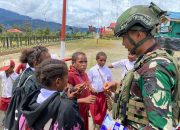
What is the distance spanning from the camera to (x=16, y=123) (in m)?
3.82

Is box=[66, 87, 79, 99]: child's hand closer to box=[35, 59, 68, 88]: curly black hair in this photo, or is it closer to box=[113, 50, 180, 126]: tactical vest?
box=[35, 59, 68, 88]: curly black hair

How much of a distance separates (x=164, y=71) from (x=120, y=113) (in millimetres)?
460

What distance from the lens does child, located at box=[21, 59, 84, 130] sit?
3027mm

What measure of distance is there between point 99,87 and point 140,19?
4.27 m

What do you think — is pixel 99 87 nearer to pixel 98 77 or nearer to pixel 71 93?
pixel 98 77

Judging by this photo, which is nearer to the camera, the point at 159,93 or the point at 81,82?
the point at 159,93

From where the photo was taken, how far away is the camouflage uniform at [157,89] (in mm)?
2021

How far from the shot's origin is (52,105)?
3.05 m

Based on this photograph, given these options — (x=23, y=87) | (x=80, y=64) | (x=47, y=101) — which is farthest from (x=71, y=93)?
(x=80, y=64)

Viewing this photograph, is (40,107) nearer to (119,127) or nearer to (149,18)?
(119,127)

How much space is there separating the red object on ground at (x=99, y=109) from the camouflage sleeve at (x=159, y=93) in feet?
13.8

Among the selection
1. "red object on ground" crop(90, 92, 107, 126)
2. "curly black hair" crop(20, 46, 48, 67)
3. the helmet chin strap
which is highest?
the helmet chin strap

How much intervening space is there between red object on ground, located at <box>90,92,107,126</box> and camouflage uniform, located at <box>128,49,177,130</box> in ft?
13.5

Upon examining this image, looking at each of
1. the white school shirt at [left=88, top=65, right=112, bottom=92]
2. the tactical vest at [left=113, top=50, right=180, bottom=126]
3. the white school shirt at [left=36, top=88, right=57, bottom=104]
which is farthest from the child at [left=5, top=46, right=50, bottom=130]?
the white school shirt at [left=88, top=65, right=112, bottom=92]
